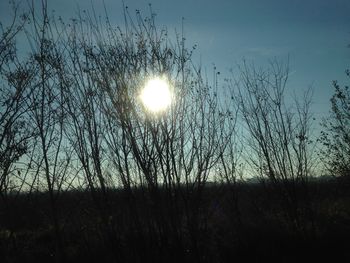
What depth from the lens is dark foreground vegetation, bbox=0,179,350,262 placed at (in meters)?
6.20

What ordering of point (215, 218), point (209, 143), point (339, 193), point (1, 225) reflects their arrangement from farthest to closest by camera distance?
point (339, 193)
point (215, 218)
point (1, 225)
point (209, 143)

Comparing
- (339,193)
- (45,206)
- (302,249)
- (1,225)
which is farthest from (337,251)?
(339,193)

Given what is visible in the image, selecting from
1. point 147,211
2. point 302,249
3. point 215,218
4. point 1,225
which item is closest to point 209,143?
point 147,211

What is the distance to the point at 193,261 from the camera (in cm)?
598

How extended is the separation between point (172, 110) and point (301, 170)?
4155 millimetres

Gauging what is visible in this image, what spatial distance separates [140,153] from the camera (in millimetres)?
6059

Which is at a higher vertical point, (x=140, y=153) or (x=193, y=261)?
(x=140, y=153)

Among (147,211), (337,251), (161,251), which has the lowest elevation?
(337,251)

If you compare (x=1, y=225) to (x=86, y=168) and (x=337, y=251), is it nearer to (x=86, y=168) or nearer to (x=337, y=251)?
(x=86, y=168)

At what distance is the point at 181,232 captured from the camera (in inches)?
229

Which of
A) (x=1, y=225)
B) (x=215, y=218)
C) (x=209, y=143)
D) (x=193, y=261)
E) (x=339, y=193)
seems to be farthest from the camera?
(x=339, y=193)

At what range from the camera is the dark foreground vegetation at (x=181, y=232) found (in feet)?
20.3

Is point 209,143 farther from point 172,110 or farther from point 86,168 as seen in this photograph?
point 86,168

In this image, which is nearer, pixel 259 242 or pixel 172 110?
pixel 172 110
